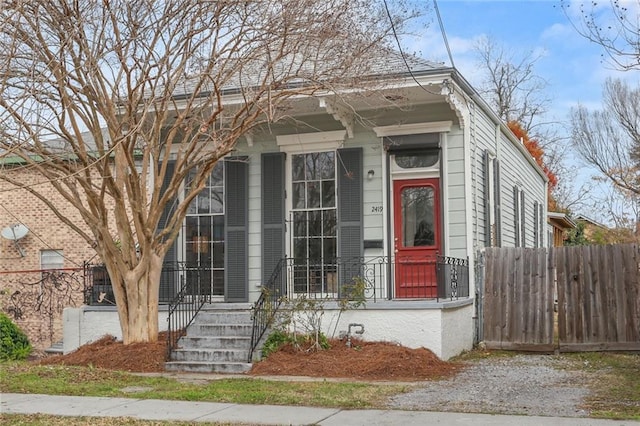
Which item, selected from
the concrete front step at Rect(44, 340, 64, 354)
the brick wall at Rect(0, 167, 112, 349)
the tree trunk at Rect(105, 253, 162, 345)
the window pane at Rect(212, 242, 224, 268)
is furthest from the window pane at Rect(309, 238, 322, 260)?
the brick wall at Rect(0, 167, 112, 349)

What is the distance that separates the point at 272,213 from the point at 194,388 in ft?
17.8

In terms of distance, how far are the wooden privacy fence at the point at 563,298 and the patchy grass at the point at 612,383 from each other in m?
0.41

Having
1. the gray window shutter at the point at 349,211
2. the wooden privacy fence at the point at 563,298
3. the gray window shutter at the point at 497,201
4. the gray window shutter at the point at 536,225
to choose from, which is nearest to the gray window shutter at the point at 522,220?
the gray window shutter at the point at 536,225

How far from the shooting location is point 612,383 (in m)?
9.66

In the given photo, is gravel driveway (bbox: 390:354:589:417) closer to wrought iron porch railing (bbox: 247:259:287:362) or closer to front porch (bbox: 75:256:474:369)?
front porch (bbox: 75:256:474:369)

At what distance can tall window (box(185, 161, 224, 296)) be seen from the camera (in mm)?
14742

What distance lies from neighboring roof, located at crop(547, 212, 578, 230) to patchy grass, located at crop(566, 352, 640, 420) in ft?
44.8

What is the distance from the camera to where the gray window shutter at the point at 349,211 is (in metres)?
13.7

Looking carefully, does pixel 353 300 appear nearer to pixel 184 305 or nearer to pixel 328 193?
pixel 328 193

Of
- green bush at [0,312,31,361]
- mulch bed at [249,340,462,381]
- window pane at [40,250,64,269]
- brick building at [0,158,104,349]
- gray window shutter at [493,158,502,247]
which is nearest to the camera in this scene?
mulch bed at [249,340,462,381]

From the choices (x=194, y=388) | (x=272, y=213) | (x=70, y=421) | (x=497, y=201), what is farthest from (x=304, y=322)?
(x=497, y=201)

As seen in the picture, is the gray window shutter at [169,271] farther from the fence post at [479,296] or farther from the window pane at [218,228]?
the fence post at [479,296]

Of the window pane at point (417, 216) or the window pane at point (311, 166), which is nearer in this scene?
the window pane at point (417, 216)

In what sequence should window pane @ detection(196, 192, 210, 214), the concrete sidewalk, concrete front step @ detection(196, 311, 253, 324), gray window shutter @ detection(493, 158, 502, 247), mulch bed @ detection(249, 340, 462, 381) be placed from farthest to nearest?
gray window shutter @ detection(493, 158, 502, 247), window pane @ detection(196, 192, 210, 214), concrete front step @ detection(196, 311, 253, 324), mulch bed @ detection(249, 340, 462, 381), the concrete sidewalk
